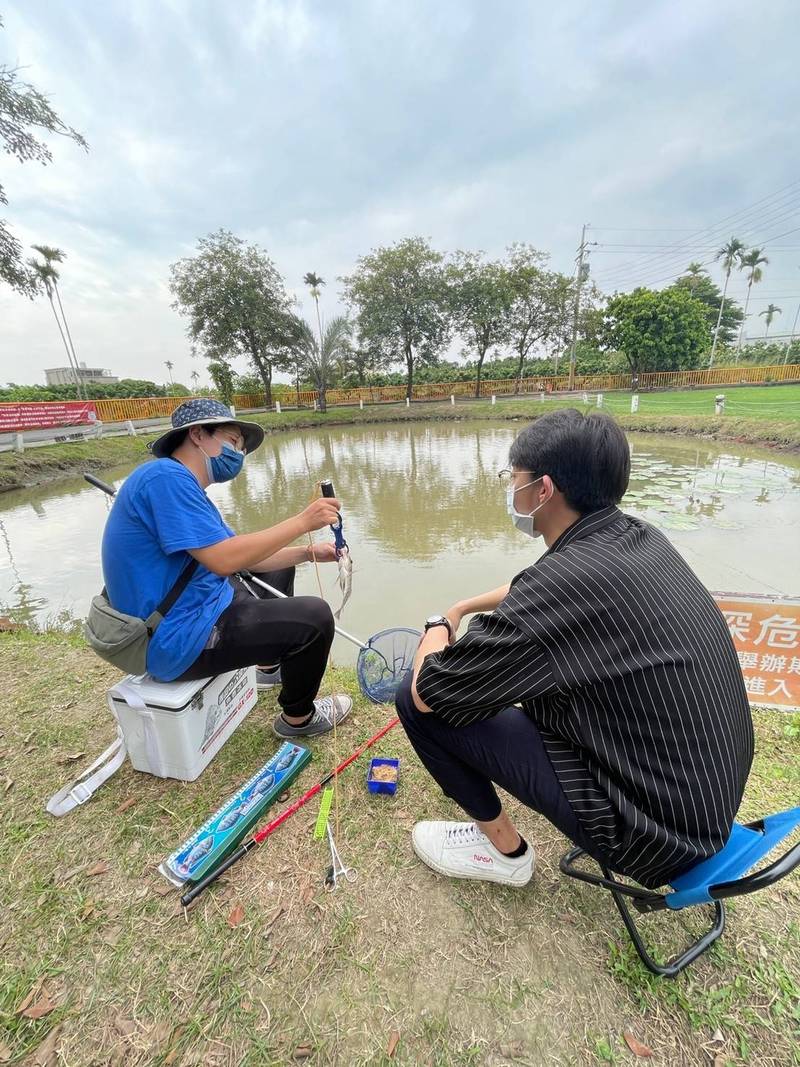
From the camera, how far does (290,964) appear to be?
1.12m

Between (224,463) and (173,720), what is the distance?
931 millimetres

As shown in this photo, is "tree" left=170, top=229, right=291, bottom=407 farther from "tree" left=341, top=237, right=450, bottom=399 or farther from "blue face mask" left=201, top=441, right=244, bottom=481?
"blue face mask" left=201, top=441, right=244, bottom=481

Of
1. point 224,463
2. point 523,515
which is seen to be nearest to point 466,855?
point 523,515

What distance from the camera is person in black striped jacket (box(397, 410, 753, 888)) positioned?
825 mm

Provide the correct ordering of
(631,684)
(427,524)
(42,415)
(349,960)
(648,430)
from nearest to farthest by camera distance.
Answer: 1. (631,684)
2. (349,960)
3. (427,524)
4. (42,415)
5. (648,430)

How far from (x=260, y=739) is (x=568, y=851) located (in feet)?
4.09

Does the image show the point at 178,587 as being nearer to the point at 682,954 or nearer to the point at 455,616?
the point at 455,616

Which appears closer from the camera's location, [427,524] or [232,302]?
[427,524]

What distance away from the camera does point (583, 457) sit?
1.00 meters

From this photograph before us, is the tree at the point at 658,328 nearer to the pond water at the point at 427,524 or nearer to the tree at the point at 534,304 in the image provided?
the tree at the point at 534,304

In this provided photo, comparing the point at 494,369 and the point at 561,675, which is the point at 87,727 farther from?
the point at 494,369

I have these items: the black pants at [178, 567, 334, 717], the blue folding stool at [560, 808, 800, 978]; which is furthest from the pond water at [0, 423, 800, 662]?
the blue folding stool at [560, 808, 800, 978]

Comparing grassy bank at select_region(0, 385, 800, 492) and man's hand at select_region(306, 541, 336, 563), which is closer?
man's hand at select_region(306, 541, 336, 563)

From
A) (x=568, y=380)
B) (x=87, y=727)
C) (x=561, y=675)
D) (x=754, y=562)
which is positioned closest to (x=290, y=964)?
(x=561, y=675)
